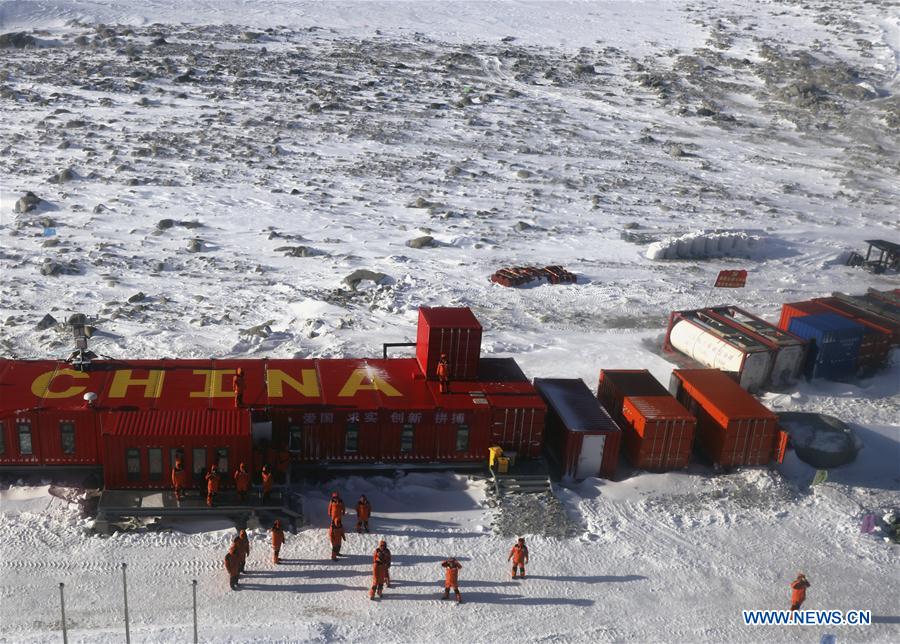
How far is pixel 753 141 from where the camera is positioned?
190ft

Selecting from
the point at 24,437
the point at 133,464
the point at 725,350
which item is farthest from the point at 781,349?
the point at 24,437

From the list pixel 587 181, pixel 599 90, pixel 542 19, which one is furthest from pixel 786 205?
pixel 542 19

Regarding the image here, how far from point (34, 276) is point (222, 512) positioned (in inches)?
700

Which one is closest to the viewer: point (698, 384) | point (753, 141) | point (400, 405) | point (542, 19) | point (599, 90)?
point (400, 405)

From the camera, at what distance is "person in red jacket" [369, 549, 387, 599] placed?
53.6ft

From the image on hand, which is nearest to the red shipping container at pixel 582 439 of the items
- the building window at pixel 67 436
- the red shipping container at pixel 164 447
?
the red shipping container at pixel 164 447

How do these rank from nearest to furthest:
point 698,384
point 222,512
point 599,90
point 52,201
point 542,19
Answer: point 222,512 < point 698,384 < point 52,201 < point 599,90 < point 542,19

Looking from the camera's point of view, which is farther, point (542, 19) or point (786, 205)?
point (542, 19)

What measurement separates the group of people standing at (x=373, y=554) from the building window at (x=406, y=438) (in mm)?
2296

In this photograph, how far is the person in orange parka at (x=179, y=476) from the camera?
1822 cm

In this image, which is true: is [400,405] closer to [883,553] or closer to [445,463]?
[445,463]

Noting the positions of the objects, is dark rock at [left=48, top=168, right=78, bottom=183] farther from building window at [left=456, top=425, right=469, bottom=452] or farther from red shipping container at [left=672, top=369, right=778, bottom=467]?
red shipping container at [left=672, top=369, right=778, bottom=467]

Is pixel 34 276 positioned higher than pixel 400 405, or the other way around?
pixel 400 405

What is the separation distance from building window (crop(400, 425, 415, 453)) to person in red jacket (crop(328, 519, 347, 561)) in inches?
130
